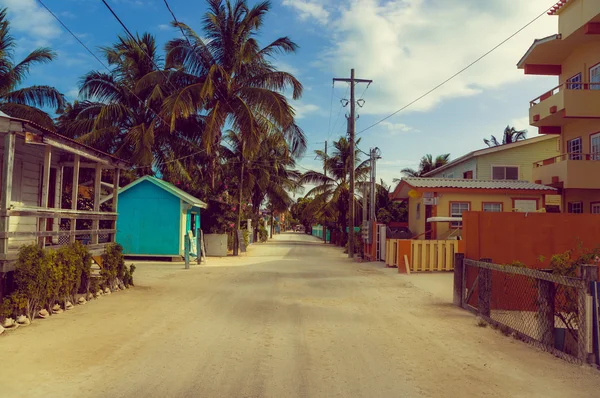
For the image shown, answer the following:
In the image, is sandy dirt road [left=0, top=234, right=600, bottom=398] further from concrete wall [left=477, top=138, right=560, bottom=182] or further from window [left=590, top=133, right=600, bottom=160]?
concrete wall [left=477, top=138, right=560, bottom=182]

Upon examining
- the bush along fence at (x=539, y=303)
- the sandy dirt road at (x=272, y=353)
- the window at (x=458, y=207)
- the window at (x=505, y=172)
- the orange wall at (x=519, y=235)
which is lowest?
the sandy dirt road at (x=272, y=353)

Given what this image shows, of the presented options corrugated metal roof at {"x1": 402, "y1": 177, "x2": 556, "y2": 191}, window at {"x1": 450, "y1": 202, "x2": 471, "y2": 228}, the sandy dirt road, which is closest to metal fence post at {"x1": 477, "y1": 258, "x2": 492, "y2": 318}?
the sandy dirt road

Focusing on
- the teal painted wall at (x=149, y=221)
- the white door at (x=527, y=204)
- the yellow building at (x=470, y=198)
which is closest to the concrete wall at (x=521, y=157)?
the yellow building at (x=470, y=198)

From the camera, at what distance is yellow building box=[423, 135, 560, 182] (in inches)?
1128

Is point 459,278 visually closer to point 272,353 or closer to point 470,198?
point 272,353

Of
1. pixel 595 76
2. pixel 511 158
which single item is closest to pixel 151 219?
pixel 595 76

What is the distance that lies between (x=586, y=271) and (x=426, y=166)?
4560 cm

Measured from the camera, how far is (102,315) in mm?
8695

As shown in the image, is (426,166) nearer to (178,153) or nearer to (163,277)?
(178,153)

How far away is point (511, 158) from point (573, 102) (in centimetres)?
1018

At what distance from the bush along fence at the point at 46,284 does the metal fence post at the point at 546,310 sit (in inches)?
305

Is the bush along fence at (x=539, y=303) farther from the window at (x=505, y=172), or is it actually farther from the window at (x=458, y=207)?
the window at (x=505, y=172)

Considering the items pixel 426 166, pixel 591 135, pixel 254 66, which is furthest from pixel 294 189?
pixel 591 135

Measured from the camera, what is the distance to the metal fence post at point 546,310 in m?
6.71
